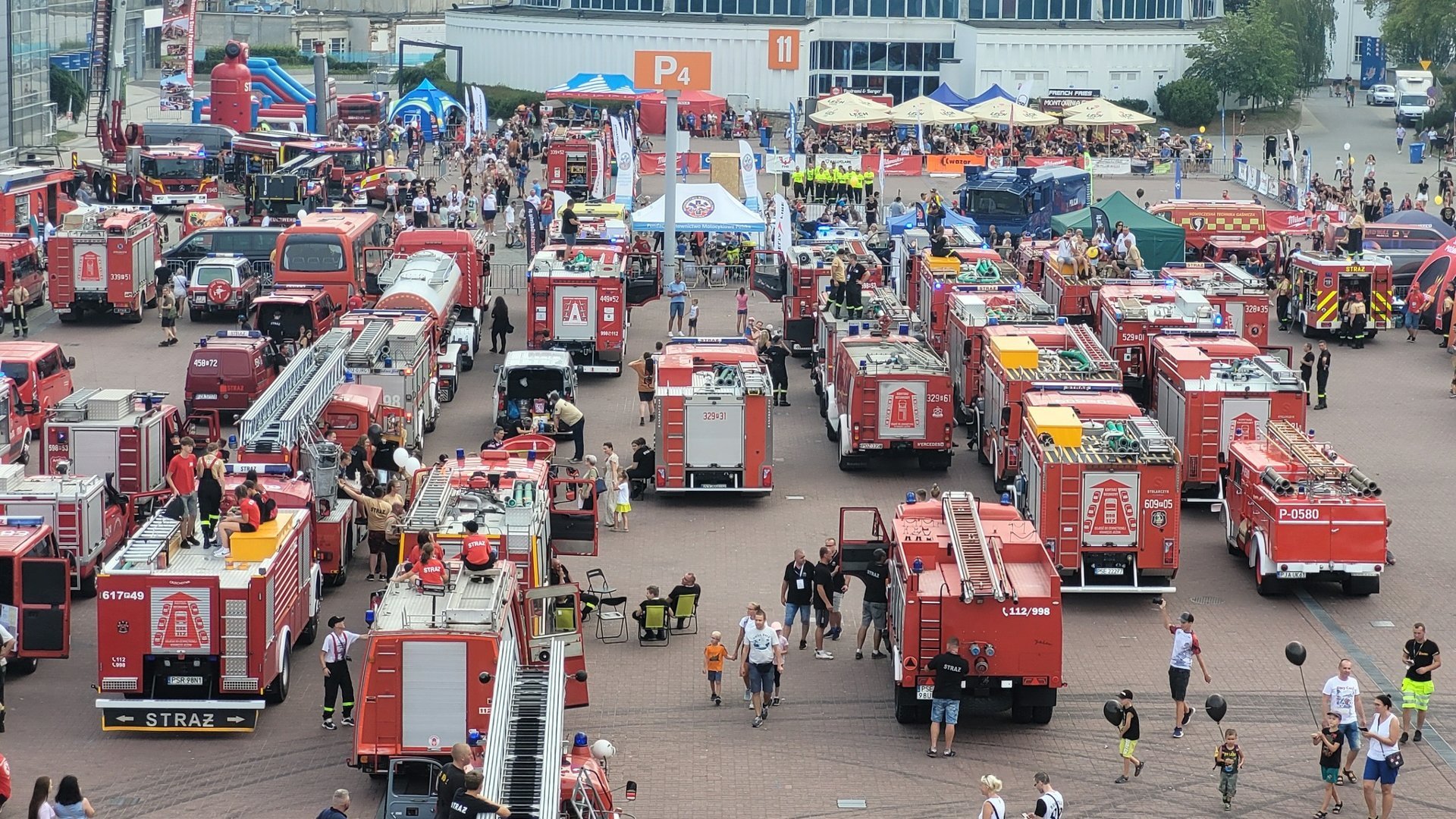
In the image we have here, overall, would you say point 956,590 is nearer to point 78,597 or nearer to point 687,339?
point 78,597

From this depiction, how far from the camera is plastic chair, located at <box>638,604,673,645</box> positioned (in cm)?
2450

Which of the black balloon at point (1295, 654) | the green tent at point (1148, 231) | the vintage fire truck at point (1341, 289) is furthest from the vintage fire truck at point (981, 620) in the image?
the green tent at point (1148, 231)

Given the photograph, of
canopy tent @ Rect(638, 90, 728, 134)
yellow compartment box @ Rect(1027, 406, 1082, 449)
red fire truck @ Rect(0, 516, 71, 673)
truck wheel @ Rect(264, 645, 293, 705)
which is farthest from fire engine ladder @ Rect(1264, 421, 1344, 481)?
canopy tent @ Rect(638, 90, 728, 134)

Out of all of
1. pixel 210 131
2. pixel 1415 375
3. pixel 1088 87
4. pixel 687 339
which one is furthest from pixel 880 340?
pixel 1088 87

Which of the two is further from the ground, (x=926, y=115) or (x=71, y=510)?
(x=926, y=115)

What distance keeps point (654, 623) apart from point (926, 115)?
55226 mm

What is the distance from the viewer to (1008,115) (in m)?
76.8

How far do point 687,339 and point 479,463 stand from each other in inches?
393

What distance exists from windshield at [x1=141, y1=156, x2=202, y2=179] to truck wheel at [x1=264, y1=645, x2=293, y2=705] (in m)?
47.4

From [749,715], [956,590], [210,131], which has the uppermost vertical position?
[210,131]

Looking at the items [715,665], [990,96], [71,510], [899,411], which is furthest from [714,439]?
[990,96]

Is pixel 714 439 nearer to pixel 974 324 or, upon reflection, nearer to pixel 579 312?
pixel 974 324

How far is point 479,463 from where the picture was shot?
2580 cm

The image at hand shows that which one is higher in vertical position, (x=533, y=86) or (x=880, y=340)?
(x=533, y=86)
